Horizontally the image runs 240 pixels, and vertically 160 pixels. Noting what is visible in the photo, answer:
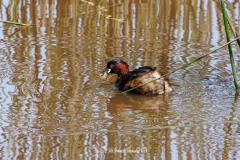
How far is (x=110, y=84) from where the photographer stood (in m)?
7.69

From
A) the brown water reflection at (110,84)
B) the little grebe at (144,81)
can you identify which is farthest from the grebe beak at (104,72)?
the little grebe at (144,81)

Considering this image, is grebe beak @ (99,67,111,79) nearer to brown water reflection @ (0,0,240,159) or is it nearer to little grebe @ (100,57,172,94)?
brown water reflection @ (0,0,240,159)

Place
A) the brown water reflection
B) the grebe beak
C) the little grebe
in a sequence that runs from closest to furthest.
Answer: the brown water reflection
the little grebe
the grebe beak

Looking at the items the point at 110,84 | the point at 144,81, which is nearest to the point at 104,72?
the point at 110,84

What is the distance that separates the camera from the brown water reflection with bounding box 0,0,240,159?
536cm

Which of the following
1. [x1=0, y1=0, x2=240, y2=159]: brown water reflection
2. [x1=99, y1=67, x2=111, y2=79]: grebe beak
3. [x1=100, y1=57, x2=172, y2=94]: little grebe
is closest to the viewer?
[x1=0, y1=0, x2=240, y2=159]: brown water reflection

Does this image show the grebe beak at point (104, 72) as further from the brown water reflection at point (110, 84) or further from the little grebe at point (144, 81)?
the little grebe at point (144, 81)

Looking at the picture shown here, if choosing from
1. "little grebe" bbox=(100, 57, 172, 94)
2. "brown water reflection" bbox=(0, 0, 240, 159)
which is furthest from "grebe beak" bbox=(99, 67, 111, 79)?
"little grebe" bbox=(100, 57, 172, 94)

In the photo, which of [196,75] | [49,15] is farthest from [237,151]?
[49,15]

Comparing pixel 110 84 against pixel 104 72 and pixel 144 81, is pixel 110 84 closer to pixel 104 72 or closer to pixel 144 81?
pixel 104 72

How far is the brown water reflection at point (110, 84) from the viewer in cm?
536

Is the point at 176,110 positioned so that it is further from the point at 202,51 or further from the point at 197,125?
the point at 202,51

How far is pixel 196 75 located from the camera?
7.75m

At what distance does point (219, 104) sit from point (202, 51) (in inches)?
85.7
